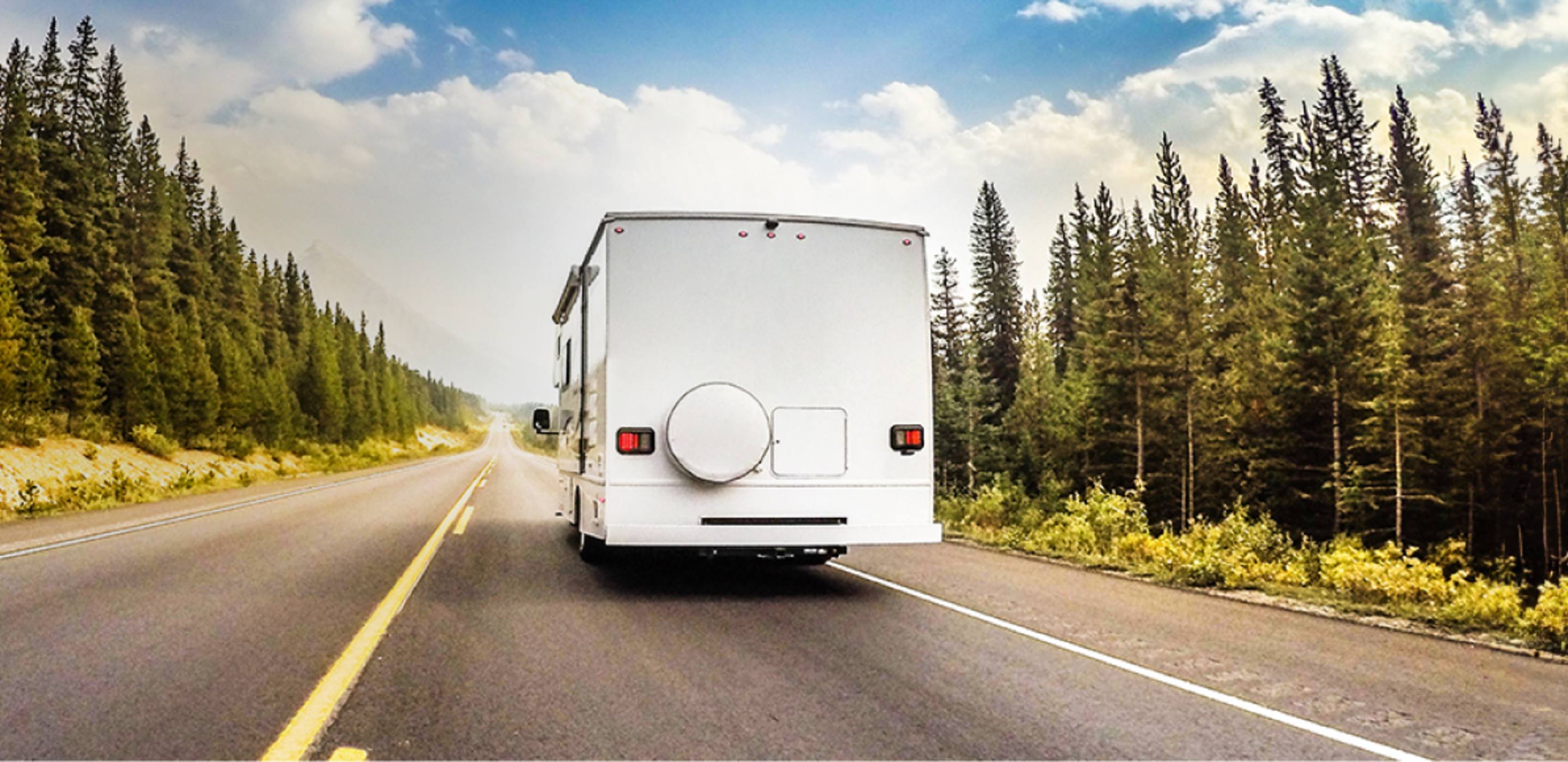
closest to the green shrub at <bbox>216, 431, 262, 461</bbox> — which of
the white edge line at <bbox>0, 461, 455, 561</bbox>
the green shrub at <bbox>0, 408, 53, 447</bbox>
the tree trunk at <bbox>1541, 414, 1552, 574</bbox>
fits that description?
the green shrub at <bbox>0, 408, 53, 447</bbox>

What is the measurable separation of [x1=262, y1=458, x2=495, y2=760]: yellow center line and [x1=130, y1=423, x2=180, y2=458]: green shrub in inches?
1465

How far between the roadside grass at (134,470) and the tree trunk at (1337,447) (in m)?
35.1

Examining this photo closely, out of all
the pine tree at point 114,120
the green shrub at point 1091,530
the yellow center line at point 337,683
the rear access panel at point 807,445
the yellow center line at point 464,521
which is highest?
the pine tree at point 114,120

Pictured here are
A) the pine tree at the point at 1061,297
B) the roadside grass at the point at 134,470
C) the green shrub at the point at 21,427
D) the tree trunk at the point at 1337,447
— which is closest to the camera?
the roadside grass at the point at 134,470

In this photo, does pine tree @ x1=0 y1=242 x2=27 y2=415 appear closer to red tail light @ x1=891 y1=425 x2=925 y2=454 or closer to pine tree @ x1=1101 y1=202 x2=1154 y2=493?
red tail light @ x1=891 y1=425 x2=925 y2=454

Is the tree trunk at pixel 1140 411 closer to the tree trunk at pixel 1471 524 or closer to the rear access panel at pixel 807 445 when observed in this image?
the tree trunk at pixel 1471 524

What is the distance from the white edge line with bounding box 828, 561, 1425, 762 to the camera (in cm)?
443

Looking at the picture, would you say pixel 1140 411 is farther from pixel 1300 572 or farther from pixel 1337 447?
pixel 1300 572

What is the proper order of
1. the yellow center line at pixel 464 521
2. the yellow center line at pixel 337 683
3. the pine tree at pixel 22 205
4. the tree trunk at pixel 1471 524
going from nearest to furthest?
the yellow center line at pixel 337 683, the yellow center line at pixel 464 521, the tree trunk at pixel 1471 524, the pine tree at pixel 22 205

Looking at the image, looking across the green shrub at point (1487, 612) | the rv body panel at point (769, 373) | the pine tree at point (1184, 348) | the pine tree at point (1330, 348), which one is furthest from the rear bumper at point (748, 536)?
the pine tree at point (1184, 348)

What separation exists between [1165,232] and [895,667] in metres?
53.8

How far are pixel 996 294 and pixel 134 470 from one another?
45.5 metres

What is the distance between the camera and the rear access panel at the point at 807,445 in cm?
859

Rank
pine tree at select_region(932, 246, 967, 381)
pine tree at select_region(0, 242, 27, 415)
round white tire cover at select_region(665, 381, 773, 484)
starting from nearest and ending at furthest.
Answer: round white tire cover at select_region(665, 381, 773, 484), pine tree at select_region(0, 242, 27, 415), pine tree at select_region(932, 246, 967, 381)
